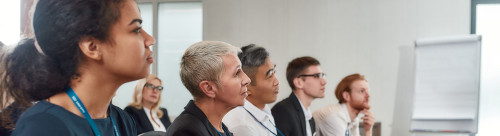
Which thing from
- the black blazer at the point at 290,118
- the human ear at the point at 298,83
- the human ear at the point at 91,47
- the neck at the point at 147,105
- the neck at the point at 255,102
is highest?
the human ear at the point at 91,47

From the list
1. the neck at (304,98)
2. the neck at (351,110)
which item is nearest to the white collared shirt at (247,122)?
the neck at (304,98)

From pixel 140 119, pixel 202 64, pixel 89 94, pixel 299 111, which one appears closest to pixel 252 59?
pixel 299 111

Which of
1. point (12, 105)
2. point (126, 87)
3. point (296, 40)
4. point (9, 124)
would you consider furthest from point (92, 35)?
point (126, 87)

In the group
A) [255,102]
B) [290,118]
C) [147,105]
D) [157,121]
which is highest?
[255,102]

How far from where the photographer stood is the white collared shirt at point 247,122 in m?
2.32

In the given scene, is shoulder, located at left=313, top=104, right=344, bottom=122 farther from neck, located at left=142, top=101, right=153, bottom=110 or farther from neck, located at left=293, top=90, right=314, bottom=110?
neck, located at left=142, top=101, right=153, bottom=110

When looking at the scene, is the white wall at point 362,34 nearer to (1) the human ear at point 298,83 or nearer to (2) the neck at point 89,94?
(1) the human ear at point 298,83

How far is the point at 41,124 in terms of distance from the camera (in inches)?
37.9

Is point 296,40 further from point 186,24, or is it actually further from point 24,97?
point 24,97

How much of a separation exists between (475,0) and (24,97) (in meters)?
6.27

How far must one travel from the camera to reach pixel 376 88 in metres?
6.46

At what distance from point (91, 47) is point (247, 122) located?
1.38 meters

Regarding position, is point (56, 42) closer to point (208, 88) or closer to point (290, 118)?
point (208, 88)

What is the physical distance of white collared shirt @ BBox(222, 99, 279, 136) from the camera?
2316mm
